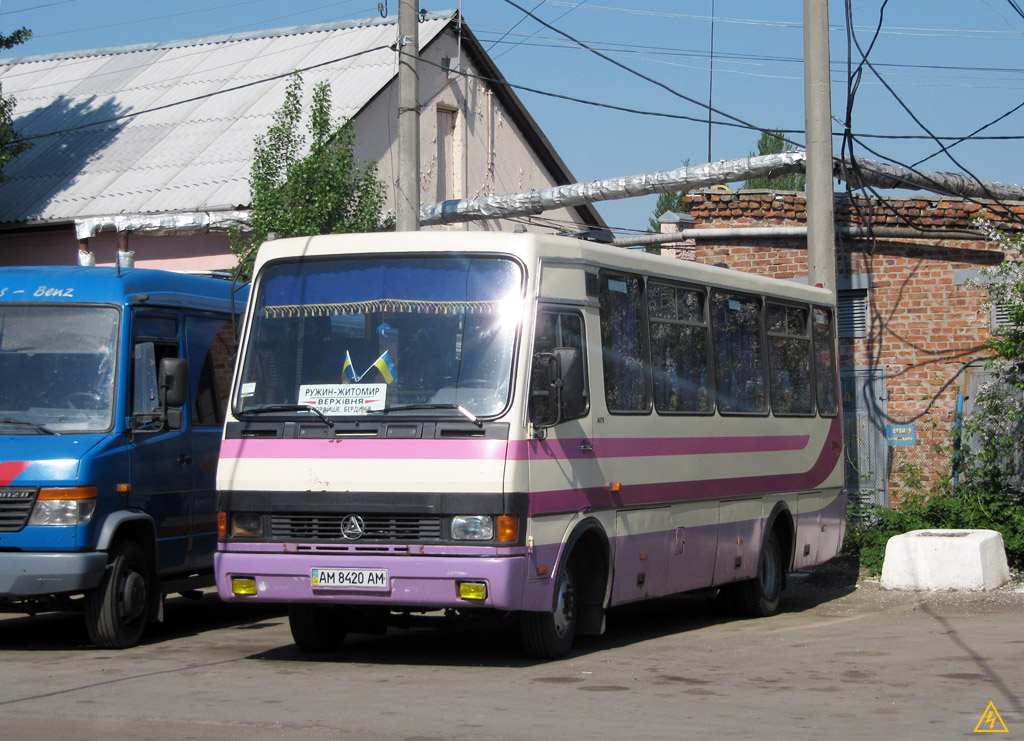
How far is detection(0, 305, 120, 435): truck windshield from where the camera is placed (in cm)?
1044

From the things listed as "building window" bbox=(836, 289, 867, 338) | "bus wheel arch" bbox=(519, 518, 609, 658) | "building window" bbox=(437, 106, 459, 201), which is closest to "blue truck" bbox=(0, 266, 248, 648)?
"bus wheel arch" bbox=(519, 518, 609, 658)

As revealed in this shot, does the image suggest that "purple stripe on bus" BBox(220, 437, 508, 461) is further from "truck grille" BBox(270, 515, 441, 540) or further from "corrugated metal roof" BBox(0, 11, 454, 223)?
"corrugated metal roof" BBox(0, 11, 454, 223)

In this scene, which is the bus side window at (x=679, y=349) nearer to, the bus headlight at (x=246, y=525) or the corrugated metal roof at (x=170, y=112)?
the bus headlight at (x=246, y=525)

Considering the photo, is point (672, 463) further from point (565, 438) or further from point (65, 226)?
point (65, 226)

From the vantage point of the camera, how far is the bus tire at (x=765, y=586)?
1274 cm

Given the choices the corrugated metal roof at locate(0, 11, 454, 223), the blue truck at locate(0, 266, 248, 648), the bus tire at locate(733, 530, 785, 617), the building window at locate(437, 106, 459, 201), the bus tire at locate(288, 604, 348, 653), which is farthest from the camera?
the building window at locate(437, 106, 459, 201)

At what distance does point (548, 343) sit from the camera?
9.31 m

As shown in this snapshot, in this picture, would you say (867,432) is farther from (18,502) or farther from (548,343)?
(18,502)

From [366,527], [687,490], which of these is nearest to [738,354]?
[687,490]

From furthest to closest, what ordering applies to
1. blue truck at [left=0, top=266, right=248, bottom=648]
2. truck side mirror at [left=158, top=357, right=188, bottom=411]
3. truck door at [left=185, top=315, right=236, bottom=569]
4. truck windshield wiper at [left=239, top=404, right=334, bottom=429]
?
truck door at [left=185, top=315, right=236, bottom=569] < truck side mirror at [left=158, top=357, right=188, bottom=411] < blue truck at [left=0, top=266, right=248, bottom=648] < truck windshield wiper at [left=239, top=404, right=334, bottom=429]

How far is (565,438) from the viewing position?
9.33 metres

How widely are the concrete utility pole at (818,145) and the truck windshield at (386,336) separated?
23.7 ft

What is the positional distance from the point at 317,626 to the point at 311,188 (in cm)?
912
